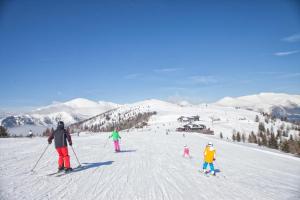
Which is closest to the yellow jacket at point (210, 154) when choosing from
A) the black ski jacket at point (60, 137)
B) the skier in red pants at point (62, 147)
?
the skier in red pants at point (62, 147)

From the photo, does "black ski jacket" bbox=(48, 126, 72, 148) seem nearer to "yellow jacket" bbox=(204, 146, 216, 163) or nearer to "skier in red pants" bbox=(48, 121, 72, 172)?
"skier in red pants" bbox=(48, 121, 72, 172)

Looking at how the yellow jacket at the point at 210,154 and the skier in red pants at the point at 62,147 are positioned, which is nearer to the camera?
the skier in red pants at the point at 62,147

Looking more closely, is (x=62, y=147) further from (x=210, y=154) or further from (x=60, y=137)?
(x=210, y=154)

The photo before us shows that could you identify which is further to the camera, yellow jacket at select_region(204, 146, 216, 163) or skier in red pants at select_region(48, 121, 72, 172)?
yellow jacket at select_region(204, 146, 216, 163)

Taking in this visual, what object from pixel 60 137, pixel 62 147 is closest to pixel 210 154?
pixel 62 147

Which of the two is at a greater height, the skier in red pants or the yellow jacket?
the skier in red pants

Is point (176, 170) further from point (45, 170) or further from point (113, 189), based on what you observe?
point (45, 170)

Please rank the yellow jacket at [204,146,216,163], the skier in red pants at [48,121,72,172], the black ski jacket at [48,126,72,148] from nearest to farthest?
the skier in red pants at [48,121,72,172], the black ski jacket at [48,126,72,148], the yellow jacket at [204,146,216,163]

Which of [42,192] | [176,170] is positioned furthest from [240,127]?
[42,192]

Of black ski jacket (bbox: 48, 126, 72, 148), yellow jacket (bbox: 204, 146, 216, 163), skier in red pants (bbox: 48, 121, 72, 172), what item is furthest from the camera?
yellow jacket (bbox: 204, 146, 216, 163)

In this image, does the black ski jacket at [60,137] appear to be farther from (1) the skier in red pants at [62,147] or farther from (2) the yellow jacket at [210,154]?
(2) the yellow jacket at [210,154]

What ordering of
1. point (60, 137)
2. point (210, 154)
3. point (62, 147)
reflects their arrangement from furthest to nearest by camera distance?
point (210, 154)
point (60, 137)
point (62, 147)

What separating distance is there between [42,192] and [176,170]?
7497 mm

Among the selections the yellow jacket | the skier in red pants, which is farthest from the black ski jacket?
the yellow jacket
